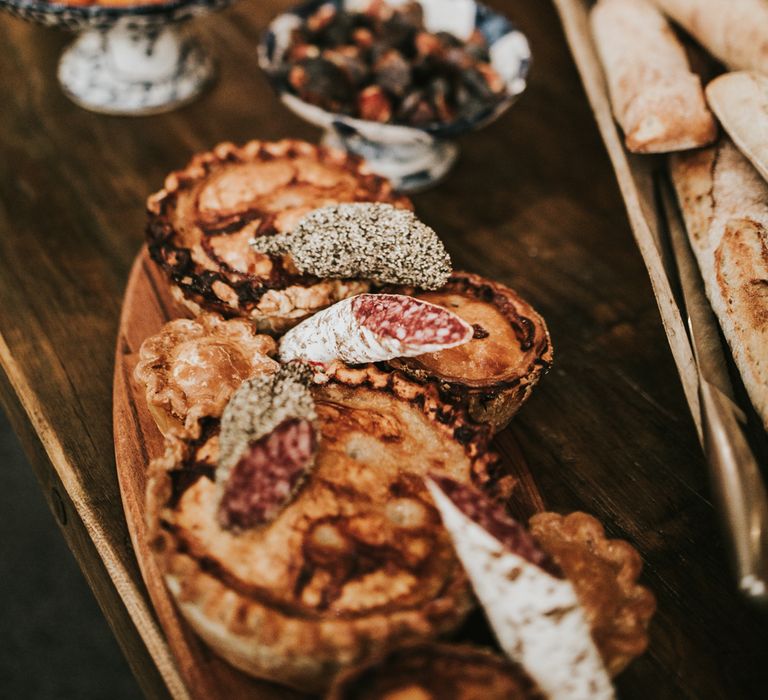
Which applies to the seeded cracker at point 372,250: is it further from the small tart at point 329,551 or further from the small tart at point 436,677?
the small tart at point 436,677

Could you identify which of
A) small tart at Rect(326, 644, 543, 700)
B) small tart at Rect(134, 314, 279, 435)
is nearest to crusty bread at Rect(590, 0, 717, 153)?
small tart at Rect(134, 314, 279, 435)

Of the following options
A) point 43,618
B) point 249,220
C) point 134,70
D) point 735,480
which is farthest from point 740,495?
point 134,70

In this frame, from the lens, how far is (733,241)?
162cm

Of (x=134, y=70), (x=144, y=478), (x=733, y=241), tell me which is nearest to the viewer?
(x=144, y=478)

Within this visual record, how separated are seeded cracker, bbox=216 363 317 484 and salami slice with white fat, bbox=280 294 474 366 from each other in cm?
13

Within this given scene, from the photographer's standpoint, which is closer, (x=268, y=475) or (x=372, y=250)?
(x=268, y=475)

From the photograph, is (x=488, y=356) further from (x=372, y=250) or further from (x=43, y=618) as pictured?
(x=43, y=618)

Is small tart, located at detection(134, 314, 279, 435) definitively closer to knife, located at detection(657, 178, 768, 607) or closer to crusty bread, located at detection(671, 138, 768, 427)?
knife, located at detection(657, 178, 768, 607)

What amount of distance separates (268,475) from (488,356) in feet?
1.77

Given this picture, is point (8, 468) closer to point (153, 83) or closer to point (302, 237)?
point (153, 83)

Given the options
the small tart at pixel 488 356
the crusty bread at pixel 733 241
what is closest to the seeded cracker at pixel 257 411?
the small tart at pixel 488 356

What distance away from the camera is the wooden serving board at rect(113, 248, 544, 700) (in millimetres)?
1178

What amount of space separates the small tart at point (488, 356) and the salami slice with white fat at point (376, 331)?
0.12 meters

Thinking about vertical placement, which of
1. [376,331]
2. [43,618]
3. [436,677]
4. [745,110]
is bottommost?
[43,618]
